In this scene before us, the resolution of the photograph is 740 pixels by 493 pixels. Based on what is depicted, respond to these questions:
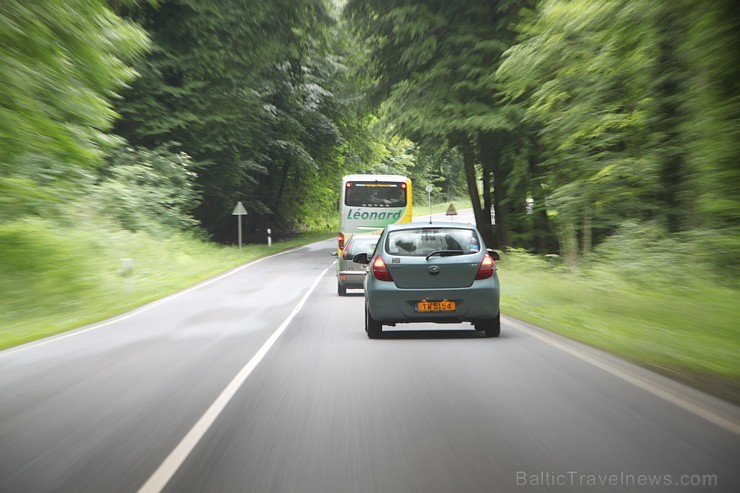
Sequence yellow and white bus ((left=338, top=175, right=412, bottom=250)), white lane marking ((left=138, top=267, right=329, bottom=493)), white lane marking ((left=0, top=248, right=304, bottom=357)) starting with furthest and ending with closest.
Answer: yellow and white bus ((left=338, top=175, right=412, bottom=250)) → white lane marking ((left=0, top=248, right=304, bottom=357)) → white lane marking ((left=138, top=267, right=329, bottom=493))

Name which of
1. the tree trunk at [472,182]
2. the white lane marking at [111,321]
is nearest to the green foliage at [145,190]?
the white lane marking at [111,321]

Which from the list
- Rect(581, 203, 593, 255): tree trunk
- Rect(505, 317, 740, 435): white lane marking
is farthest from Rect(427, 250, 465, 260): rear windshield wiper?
Rect(581, 203, 593, 255): tree trunk

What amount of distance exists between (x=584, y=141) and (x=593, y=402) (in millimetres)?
12544

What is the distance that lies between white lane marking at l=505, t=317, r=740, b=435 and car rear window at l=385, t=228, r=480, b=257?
1.73 m

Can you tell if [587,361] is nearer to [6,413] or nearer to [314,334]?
[314,334]

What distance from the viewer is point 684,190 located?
1564 cm

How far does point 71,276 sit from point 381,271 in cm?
875

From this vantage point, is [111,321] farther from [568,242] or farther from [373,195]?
[373,195]

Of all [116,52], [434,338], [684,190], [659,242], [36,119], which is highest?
[116,52]

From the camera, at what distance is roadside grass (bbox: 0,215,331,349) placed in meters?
13.1

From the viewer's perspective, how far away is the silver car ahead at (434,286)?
9859 mm

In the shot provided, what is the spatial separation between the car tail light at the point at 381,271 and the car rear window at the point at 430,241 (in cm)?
23

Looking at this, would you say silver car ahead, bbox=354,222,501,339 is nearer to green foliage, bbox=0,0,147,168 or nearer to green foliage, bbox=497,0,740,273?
green foliage, bbox=497,0,740,273

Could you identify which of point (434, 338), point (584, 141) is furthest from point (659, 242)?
point (434, 338)
